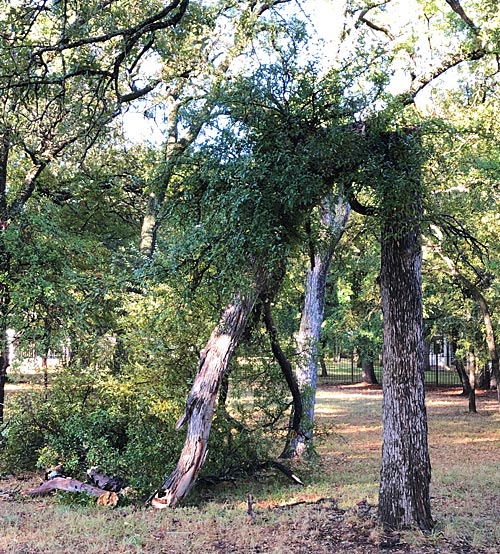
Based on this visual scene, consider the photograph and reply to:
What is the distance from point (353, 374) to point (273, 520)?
3234cm

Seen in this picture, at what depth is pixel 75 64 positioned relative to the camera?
20.9 ft

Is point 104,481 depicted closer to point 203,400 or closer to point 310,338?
point 203,400

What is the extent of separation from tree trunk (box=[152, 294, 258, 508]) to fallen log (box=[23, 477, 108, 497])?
101cm

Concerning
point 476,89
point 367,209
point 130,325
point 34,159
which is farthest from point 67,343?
point 476,89

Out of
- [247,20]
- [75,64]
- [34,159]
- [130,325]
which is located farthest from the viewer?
[34,159]

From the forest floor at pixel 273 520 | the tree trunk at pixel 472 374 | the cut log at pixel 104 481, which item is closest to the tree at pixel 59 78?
the cut log at pixel 104 481

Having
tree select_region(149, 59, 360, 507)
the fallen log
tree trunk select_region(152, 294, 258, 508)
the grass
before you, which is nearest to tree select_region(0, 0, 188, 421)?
tree select_region(149, 59, 360, 507)

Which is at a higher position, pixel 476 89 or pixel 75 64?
pixel 476 89

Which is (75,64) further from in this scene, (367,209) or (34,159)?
Result: (34,159)

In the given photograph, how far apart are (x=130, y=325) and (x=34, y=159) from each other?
4416 mm

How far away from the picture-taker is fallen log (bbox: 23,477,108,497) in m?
8.20

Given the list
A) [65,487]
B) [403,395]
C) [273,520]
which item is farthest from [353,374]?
[403,395]

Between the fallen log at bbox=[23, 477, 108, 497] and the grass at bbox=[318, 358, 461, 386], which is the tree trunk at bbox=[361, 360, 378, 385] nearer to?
the grass at bbox=[318, 358, 461, 386]

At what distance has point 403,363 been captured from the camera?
21.1 feet
